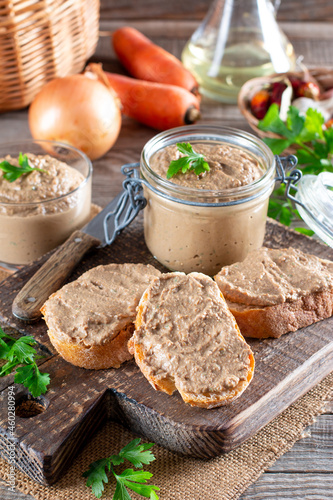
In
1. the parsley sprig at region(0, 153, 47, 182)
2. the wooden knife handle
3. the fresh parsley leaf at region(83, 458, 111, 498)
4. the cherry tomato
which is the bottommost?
the fresh parsley leaf at region(83, 458, 111, 498)

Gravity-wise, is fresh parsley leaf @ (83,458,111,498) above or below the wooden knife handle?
below

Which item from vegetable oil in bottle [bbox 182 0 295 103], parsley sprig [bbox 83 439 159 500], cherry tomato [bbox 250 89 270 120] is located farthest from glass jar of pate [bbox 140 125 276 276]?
vegetable oil in bottle [bbox 182 0 295 103]

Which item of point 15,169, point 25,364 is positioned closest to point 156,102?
point 15,169

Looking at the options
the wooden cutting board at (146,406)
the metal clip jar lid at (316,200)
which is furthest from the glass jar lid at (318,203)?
the wooden cutting board at (146,406)

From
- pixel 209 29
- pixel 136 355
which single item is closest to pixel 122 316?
pixel 136 355

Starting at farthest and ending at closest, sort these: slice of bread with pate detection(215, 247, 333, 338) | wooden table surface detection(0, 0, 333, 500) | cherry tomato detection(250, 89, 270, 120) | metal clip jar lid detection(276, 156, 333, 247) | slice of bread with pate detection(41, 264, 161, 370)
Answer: cherry tomato detection(250, 89, 270, 120)
metal clip jar lid detection(276, 156, 333, 247)
slice of bread with pate detection(215, 247, 333, 338)
slice of bread with pate detection(41, 264, 161, 370)
wooden table surface detection(0, 0, 333, 500)

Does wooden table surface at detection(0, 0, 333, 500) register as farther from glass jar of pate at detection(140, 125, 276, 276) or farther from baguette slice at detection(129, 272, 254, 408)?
glass jar of pate at detection(140, 125, 276, 276)
